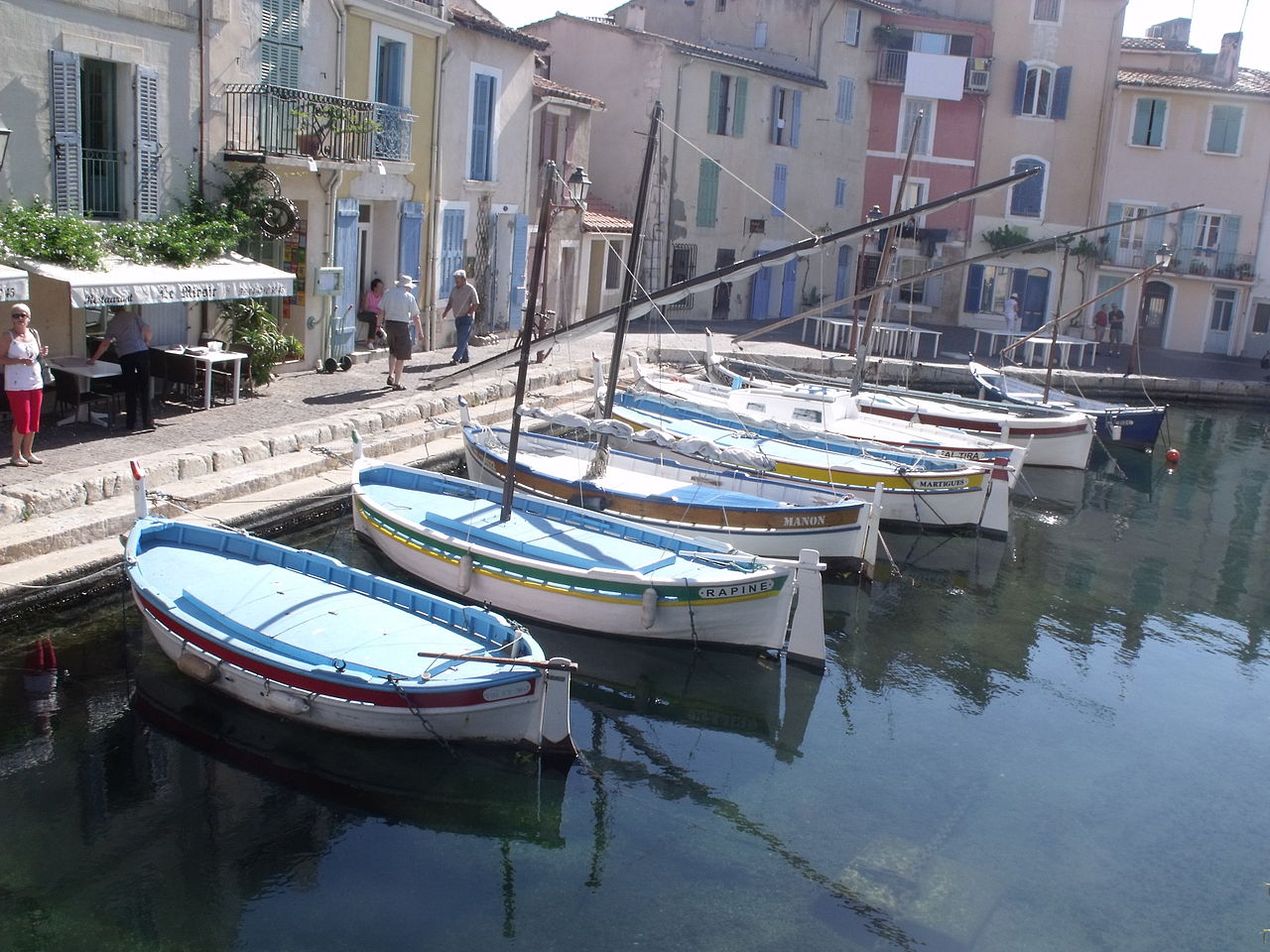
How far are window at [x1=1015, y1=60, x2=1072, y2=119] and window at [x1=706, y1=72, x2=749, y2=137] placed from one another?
1055 centimetres

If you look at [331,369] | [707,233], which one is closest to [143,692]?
[331,369]

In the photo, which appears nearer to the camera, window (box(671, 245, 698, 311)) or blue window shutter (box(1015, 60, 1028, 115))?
window (box(671, 245, 698, 311))

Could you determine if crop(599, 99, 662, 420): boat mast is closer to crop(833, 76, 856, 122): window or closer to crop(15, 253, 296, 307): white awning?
crop(15, 253, 296, 307): white awning

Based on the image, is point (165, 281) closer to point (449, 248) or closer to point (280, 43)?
point (280, 43)

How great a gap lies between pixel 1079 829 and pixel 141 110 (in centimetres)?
1450

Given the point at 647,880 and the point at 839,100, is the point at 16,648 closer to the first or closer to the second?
the point at 647,880

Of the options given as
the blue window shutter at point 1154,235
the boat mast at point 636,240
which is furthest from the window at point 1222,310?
the boat mast at point 636,240

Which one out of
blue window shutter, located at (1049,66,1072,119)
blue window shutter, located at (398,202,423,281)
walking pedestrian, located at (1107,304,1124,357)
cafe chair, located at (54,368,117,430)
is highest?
blue window shutter, located at (1049,66,1072,119)

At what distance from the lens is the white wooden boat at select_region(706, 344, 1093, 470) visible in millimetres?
23344

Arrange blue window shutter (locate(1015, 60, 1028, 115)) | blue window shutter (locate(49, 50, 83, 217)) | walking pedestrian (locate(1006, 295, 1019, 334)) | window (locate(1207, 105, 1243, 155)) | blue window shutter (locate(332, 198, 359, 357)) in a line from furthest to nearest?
blue window shutter (locate(1015, 60, 1028, 115)), window (locate(1207, 105, 1243, 155)), walking pedestrian (locate(1006, 295, 1019, 334)), blue window shutter (locate(332, 198, 359, 357)), blue window shutter (locate(49, 50, 83, 217))

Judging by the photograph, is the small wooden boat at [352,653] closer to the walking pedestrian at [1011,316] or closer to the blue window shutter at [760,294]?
the blue window shutter at [760,294]

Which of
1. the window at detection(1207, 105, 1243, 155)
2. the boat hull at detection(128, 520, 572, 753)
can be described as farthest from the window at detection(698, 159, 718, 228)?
the boat hull at detection(128, 520, 572, 753)

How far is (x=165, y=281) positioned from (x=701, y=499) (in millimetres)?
7309

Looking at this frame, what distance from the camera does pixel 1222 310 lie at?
130ft
